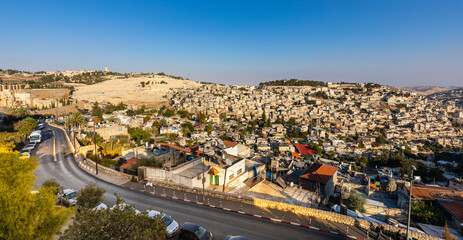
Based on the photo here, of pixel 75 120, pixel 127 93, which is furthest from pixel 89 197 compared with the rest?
pixel 127 93

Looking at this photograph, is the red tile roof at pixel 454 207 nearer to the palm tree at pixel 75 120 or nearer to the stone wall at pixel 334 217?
the stone wall at pixel 334 217

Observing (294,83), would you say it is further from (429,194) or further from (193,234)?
(193,234)

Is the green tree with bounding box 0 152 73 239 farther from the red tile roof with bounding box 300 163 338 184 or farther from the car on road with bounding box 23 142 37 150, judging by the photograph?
the car on road with bounding box 23 142 37 150

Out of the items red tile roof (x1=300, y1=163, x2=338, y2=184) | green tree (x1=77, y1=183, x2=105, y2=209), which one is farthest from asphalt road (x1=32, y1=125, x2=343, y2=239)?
red tile roof (x1=300, y1=163, x2=338, y2=184)

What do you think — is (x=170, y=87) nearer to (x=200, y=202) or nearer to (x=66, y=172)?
(x=66, y=172)

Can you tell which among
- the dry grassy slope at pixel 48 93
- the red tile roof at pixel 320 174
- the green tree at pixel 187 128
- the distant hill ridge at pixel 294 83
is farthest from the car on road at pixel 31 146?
the distant hill ridge at pixel 294 83

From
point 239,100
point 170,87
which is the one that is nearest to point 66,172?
point 239,100
